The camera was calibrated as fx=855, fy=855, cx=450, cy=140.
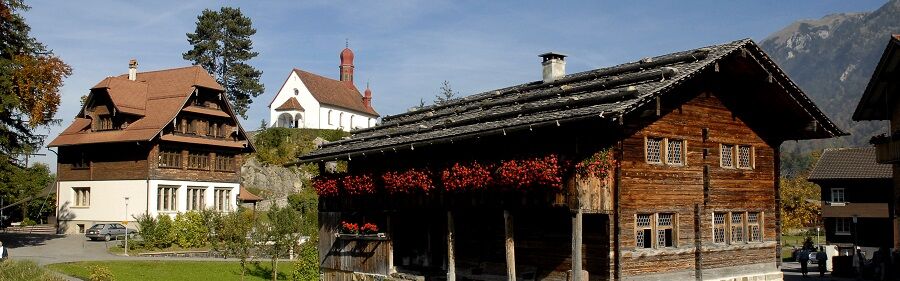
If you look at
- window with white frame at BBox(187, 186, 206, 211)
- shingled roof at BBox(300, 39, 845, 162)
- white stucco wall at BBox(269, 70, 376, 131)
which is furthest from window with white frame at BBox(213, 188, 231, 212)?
white stucco wall at BBox(269, 70, 376, 131)

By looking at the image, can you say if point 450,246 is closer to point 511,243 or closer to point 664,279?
point 511,243

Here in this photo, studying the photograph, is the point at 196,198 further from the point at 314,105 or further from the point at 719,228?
the point at 719,228

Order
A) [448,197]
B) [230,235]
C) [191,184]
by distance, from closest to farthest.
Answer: [448,197] → [230,235] → [191,184]

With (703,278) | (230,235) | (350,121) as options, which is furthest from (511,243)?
(350,121)

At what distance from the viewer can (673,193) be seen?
22641mm

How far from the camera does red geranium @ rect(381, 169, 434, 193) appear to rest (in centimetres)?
2484

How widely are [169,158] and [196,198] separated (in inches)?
131

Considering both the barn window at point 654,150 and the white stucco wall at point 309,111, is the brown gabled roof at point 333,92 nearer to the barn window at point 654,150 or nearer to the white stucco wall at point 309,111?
the white stucco wall at point 309,111

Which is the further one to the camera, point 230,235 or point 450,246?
point 230,235

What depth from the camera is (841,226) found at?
5459 cm

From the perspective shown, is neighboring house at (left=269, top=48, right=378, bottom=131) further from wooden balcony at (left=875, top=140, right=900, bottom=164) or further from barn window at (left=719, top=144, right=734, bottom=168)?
barn window at (left=719, top=144, right=734, bottom=168)

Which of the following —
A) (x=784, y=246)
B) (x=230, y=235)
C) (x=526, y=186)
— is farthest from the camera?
(x=784, y=246)

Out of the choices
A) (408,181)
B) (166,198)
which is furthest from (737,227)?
(166,198)

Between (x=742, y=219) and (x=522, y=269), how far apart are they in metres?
6.80
